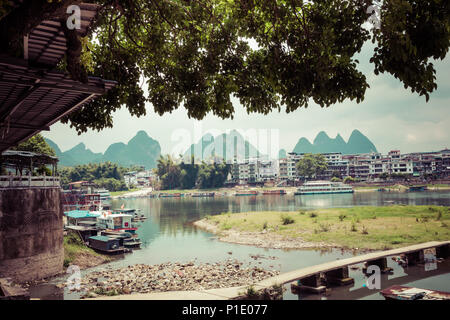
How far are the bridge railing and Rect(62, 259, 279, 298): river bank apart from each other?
4.57 meters

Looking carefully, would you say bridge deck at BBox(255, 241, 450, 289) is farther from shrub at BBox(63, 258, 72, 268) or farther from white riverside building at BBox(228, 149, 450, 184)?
white riverside building at BBox(228, 149, 450, 184)

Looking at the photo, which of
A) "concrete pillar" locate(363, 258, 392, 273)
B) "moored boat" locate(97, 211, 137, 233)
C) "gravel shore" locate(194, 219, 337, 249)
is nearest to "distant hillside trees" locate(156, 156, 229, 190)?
"moored boat" locate(97, 211, 137, 233)

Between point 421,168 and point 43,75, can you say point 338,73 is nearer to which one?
point 43,75

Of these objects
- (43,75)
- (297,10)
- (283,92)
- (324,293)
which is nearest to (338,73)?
(283,92)

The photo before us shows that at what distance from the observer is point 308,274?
1121cm

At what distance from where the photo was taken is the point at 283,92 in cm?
470

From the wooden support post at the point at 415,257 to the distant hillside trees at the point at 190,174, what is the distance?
258 feet

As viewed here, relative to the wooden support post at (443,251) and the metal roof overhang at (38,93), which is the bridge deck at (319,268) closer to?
the wooden support post at (443,251)

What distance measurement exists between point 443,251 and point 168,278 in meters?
12.9

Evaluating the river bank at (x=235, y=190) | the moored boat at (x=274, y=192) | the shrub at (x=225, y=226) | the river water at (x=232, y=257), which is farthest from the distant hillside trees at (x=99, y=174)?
the river water at (x=232, y=257)

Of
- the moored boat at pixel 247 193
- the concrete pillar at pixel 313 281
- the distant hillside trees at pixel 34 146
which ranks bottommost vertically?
the moored boat at pixel 247 193

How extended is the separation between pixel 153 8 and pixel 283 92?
10.2ft

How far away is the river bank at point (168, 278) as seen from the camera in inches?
539

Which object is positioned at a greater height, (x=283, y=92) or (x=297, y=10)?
(x=297, y=10)
